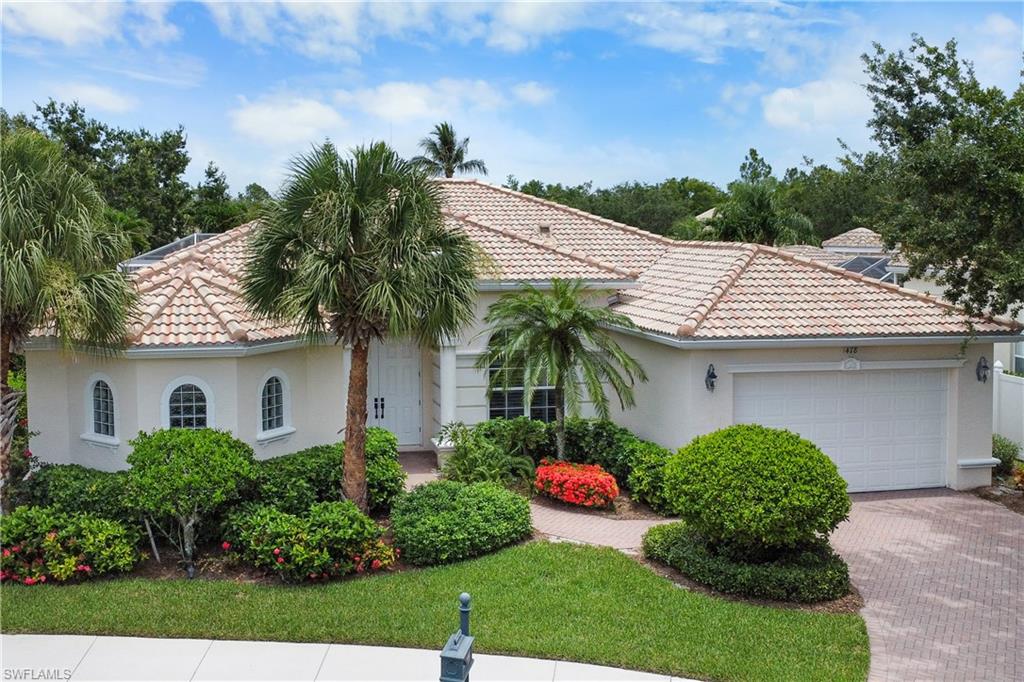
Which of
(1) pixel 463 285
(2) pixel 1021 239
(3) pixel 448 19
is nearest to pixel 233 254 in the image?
(3) pixel 448 19

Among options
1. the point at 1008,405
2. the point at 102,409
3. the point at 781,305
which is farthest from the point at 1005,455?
the point at 102,409

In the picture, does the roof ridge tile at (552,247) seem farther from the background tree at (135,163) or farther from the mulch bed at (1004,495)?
the background tree at (135,163)

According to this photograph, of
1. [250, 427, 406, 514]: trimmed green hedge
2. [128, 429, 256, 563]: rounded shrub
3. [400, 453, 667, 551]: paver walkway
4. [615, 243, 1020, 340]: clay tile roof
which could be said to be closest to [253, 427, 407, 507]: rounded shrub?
[250, 427, 406, 514]: trimmed green hedge

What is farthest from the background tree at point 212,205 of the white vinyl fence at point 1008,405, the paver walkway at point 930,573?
the paver walkway at point 930,573

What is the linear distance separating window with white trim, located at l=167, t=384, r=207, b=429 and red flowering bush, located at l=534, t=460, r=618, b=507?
5.63m

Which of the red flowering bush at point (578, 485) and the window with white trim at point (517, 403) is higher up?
the window with white trim at point (517, 403)

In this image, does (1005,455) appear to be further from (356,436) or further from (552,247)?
(356,436)

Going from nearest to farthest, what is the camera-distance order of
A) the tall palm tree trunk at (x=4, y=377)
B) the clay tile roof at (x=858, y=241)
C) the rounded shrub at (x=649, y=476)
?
1. the tall palm tree trunk at (x=4, y=377)
2. the rounded shrub at (x=649, y=476)
3. the clay tile roof at (x=858, y=241)

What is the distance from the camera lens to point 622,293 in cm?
1986

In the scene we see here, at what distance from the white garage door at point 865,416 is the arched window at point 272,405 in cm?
779

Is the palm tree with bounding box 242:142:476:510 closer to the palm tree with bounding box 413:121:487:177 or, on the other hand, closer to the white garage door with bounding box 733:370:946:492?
the white garage door with bounding box 733:370:946:492

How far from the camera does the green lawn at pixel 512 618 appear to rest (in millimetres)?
9867

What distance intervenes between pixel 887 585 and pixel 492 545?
17.2ft

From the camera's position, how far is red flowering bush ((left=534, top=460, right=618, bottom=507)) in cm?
1538
